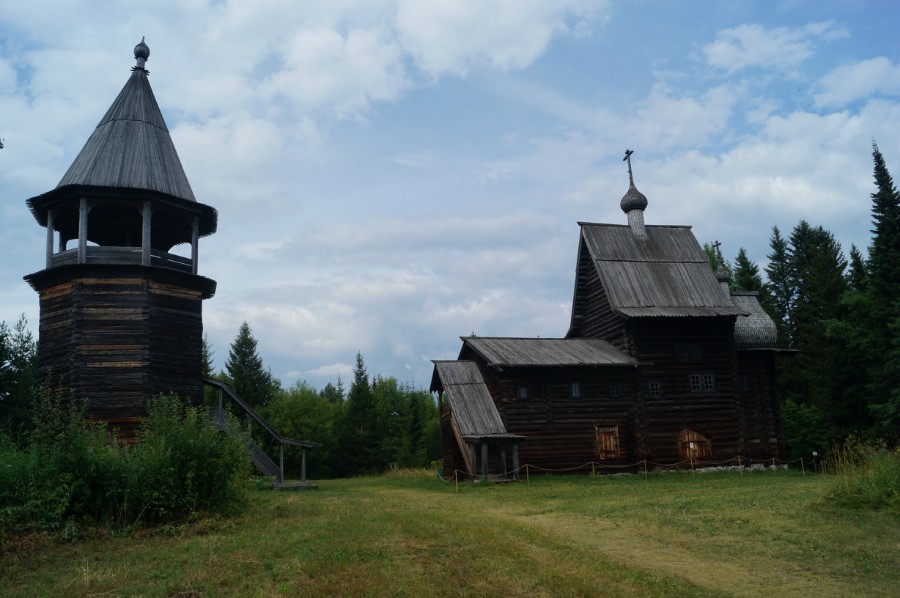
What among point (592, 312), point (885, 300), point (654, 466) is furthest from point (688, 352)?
point (885, 300)

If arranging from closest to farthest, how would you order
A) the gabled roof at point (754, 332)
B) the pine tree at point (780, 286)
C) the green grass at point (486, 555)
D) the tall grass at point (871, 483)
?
the green grass at point (486, 555), the tall grass at point (871, 483), the gabled roof at point (754, 332), the pine tree at point (780, 286)

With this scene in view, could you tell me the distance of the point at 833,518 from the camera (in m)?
14.0

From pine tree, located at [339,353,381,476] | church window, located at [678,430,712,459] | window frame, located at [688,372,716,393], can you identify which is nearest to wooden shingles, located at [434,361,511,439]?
church window, located at [678,430,712,459]

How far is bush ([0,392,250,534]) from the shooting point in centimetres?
1253

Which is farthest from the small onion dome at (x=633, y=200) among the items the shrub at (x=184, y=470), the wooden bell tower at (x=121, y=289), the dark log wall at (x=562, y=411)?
the shrub at (x=184, y=470)

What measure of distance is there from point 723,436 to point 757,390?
3.41m

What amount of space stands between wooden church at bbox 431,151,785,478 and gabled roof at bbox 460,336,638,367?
0.09m

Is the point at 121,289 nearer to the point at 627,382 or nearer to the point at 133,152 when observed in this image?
the point at 133,152

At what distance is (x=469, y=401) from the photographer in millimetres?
29578

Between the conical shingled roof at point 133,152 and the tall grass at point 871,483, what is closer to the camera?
the tall grass at point 871,483

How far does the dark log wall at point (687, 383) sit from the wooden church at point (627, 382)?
0.16 ft

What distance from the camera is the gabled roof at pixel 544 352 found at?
29703 mm

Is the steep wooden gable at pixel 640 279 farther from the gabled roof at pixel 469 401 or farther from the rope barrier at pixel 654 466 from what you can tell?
the gabled roof at pixel 469 401

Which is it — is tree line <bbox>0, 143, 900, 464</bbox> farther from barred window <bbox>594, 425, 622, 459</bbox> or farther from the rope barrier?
barred window <bbox>594, 425, 622, 459</bbox>
